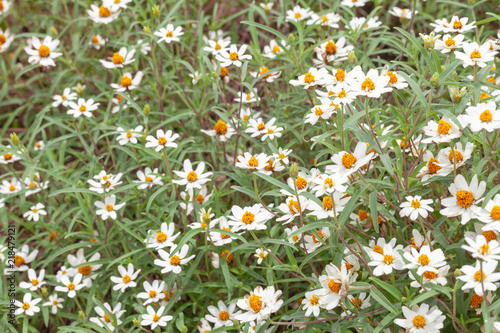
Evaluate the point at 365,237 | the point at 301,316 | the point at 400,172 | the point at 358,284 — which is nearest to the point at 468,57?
the point at 400,172

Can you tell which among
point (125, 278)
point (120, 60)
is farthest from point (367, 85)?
point (120, 60)

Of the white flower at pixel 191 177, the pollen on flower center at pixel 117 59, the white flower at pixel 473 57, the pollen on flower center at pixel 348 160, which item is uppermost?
the white flower at pixel 473 57

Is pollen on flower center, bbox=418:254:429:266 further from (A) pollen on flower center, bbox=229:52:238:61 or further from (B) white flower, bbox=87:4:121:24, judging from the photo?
(B) white flower, bbox=87:4:121:24

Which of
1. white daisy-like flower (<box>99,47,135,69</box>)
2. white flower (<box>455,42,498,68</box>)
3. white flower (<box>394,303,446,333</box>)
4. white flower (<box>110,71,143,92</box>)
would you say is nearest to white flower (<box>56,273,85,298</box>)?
white flower (<box>110,71,143,92</box>)

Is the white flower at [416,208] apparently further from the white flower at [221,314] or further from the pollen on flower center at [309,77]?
the white flower at [221,314]

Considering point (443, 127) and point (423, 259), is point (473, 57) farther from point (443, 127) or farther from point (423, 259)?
point (423, 259)

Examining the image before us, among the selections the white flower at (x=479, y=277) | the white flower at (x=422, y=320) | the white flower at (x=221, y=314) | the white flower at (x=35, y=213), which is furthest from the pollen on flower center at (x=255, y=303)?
the white flower at (x=35, y=213)

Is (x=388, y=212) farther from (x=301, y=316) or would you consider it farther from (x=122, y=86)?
(x=122, y=86)
